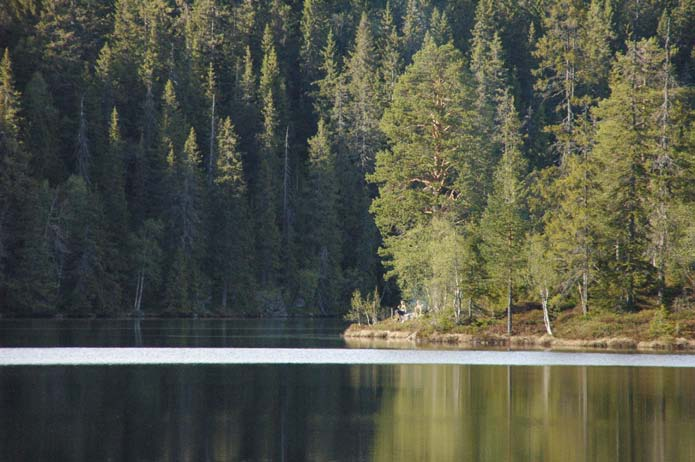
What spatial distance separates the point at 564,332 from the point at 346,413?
33.8 m

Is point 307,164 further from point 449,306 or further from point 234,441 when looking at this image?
point 234,441

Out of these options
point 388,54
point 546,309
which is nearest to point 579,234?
point 546,309

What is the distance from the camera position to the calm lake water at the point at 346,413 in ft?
84.0

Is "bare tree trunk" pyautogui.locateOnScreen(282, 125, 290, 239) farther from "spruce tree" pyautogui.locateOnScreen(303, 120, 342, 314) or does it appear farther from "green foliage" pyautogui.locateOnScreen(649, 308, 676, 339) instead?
"green foliage" pyautogui.locateOnScreen(649, 308, 676, 339)

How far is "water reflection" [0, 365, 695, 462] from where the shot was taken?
25609mm

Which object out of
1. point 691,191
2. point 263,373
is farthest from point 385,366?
point 691,191

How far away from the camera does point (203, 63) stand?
136m

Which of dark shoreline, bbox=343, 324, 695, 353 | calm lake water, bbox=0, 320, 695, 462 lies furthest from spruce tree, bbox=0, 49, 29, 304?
calm lake water, bbox=0, 320, 695, 462

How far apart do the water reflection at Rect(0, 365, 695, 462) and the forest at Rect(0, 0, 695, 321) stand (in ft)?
75.0

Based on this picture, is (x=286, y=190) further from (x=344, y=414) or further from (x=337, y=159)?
(x=344, y=414)

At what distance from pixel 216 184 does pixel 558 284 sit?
60.3 metres

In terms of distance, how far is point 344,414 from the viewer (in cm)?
3184

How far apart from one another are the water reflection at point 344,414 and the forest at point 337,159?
75.0 ft

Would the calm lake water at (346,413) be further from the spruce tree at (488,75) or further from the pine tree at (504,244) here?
the spruce tree at (488,75)
